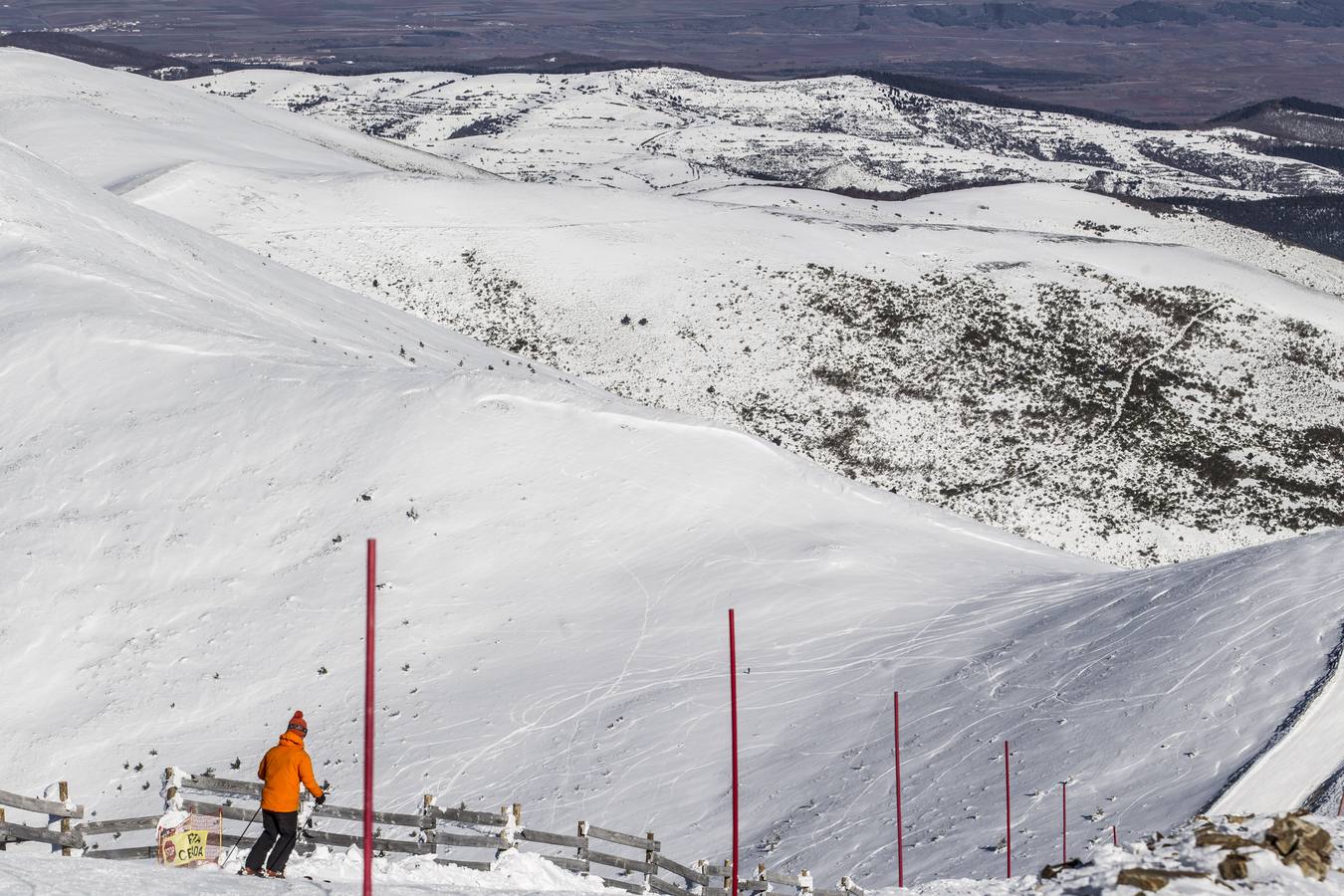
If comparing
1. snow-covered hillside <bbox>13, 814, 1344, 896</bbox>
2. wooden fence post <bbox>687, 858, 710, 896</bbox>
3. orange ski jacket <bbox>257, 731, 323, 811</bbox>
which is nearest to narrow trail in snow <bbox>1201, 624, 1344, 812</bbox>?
snow-covered hillside <bbox>13, 814, 1344, 896</bbox>

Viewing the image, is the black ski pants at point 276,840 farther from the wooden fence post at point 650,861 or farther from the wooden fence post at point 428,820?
the wooden fence post at point 650,861

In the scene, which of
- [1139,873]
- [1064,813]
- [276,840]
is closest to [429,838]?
[276,840]

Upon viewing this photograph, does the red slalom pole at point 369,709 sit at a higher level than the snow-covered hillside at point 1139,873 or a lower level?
higher

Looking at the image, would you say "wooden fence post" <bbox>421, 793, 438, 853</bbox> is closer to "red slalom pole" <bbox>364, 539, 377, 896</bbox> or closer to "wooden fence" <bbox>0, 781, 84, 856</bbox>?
"wooden fence" <bbox>0, 781, 84, 856</bbox>

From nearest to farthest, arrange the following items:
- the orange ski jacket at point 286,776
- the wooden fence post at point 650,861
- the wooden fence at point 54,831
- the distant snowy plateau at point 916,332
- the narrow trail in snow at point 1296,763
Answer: the orange ski jacket at point 286,776 → the wooden fence at point 54,831 → the wooden fence post at point 650,861 → the narrow trail in snow at point 1296,763 → the distant snowy plateau at point 916,332

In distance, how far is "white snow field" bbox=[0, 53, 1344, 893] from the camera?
21078mm

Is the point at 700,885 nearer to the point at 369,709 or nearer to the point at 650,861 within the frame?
the point at 650,861

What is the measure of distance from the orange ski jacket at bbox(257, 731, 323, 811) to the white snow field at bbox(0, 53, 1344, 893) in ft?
26.0

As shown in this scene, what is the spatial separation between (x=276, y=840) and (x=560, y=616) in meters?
14.8

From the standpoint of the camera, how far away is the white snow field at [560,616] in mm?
21078

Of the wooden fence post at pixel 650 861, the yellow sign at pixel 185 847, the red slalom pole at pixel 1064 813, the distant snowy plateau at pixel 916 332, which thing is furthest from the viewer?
the distant snowy plateau at pixel 916 332

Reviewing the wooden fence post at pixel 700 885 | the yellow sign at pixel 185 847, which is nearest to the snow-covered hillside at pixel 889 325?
the wooden fence post at pixel 700 885

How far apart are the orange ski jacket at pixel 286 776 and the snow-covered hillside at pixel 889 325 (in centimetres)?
3813

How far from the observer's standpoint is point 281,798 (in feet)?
43.1
